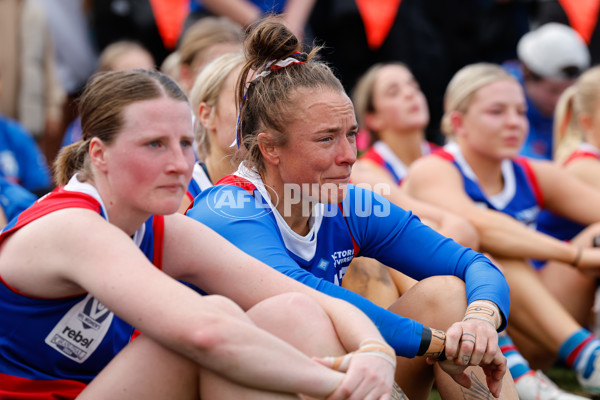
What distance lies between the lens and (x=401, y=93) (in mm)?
5871

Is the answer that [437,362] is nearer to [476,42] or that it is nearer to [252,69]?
[252,69]

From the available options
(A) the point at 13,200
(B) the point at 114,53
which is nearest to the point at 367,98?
(B) the point at 114,53

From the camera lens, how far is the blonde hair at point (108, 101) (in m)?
2.32

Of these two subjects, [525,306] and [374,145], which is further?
[374,145]

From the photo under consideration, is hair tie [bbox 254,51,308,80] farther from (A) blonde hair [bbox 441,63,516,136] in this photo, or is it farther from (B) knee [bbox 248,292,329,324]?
(A) blonde hair [bbox 441,63,516,136]

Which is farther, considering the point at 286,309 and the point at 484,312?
the point at 484,312

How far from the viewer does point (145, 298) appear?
2.09 metres

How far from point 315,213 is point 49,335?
1.08 m

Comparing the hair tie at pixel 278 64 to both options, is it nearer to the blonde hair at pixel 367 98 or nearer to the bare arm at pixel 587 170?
the bare arm at pixel 587 170

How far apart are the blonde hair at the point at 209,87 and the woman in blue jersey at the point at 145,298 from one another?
1.11 metres

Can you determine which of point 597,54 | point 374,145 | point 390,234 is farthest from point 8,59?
point 597,54

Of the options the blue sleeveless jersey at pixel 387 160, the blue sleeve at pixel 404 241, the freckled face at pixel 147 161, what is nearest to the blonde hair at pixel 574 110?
the blue sleeveless jersey at pixel 387 160

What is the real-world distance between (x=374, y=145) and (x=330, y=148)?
3243mm

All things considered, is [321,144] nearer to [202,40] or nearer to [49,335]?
[49,335]
